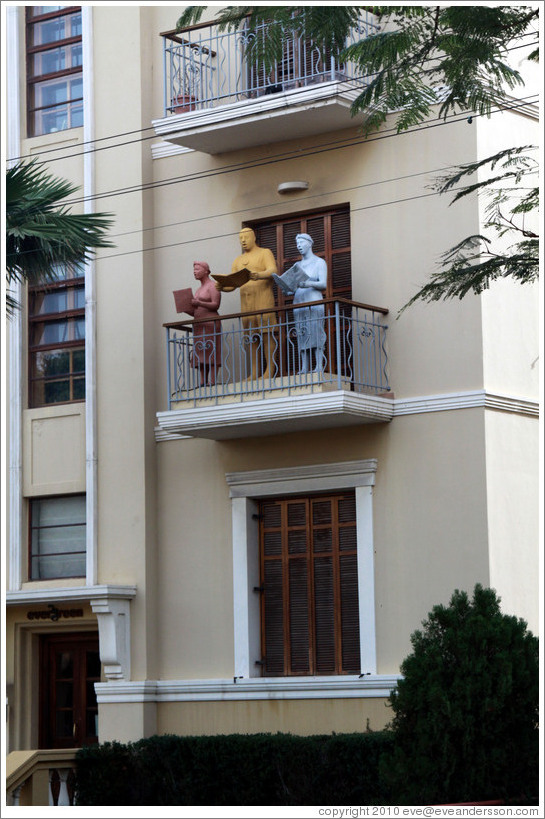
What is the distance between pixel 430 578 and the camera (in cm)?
1625

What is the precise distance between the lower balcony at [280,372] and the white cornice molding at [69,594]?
2239 millimetres

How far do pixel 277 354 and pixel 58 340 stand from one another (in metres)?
3.64

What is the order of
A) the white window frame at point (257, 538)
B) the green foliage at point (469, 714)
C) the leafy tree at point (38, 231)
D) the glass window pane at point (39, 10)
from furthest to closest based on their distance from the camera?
the glass window pane at point (39, 10) < the white window frame at point (257, 538) < the leafy tree at point (38, 231) < the green foliage at point (469, 714)

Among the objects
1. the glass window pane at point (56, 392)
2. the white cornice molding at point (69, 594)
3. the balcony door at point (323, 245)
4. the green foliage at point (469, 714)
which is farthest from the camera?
the glass window pane at point (56, 392)

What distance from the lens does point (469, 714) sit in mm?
11688

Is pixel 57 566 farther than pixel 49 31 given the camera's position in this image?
No

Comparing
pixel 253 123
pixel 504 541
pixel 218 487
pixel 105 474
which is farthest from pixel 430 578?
pixel 253 123

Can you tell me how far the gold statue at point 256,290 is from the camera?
17406 millimetres

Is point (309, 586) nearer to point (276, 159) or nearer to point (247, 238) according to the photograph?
point (247, 238)

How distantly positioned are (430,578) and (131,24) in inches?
348

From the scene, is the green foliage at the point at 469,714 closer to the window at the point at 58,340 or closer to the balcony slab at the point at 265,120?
→ the balcony slab at the point at 265,120

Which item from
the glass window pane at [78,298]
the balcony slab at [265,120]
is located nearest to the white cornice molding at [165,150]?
the balcony slab at [265,120]

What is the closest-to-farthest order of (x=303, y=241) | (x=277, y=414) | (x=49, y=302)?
(x=277, y=414) → (x=303, y=241) → (x=49, y=302)

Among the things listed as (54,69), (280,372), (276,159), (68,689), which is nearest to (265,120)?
(276,159)
